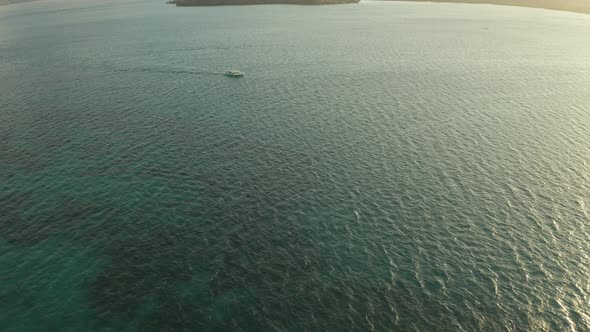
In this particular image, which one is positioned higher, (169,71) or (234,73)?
(234,73)

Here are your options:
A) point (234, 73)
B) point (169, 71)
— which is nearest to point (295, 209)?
point (234, 73)

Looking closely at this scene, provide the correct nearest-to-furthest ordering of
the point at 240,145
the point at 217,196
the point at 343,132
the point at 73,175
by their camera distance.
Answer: the point at 217,196 → the point at 73,175 → the point at 240,145 → the point at 343,132

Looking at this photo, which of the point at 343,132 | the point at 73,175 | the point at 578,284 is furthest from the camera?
the point at 343,132

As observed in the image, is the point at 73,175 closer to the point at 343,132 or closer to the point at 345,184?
the point at 345,184

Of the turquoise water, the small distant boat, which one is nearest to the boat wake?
the small distant boat

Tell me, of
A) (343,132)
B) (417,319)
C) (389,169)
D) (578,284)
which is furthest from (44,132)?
(578,284)

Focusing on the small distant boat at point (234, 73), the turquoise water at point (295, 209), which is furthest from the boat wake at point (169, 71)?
the turquoise water at point (295, 209)

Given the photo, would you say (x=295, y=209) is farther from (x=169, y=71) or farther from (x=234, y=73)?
(x=169, y=71)

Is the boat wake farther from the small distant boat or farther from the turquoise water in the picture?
the turquoise water

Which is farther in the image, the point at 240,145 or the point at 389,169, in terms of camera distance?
the point at 240,145
